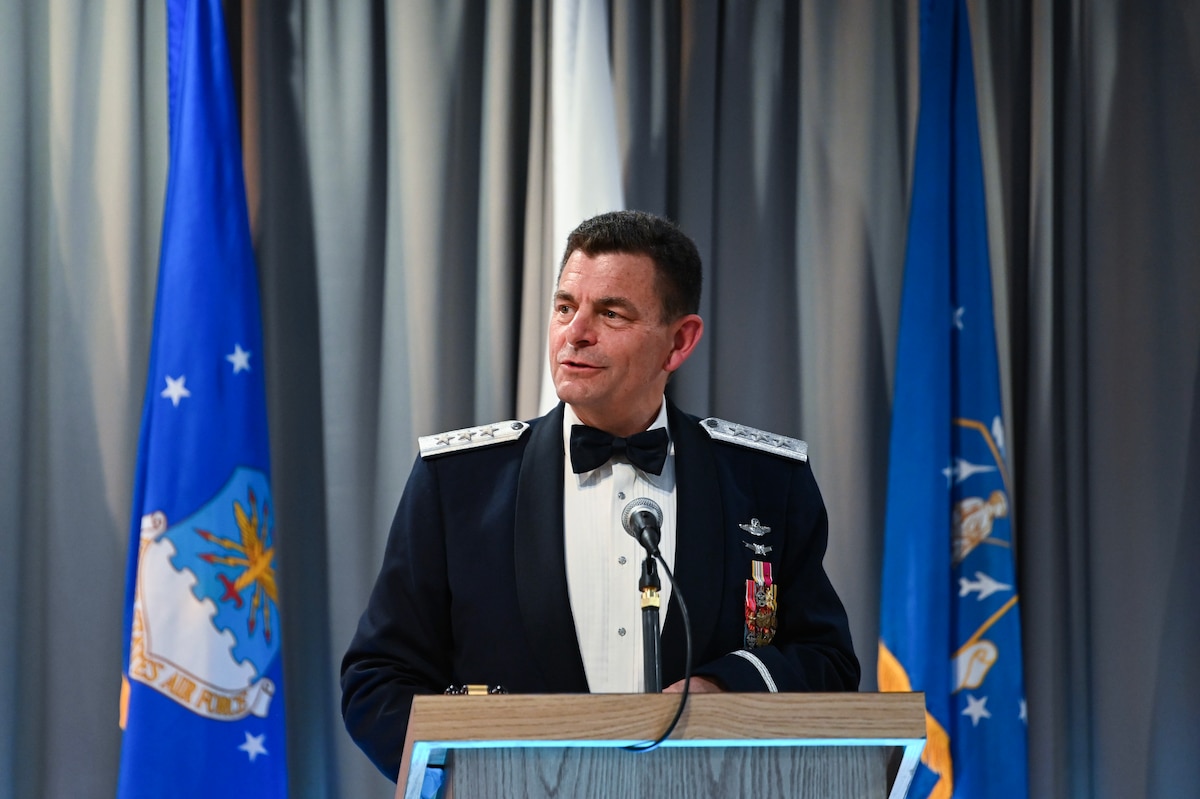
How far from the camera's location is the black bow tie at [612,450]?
7.30ft

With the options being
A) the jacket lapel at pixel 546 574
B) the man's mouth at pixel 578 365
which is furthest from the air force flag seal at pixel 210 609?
the man's mouth at pixel 578 365

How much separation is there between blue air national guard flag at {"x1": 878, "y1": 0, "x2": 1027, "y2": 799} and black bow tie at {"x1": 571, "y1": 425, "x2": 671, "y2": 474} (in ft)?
5.50

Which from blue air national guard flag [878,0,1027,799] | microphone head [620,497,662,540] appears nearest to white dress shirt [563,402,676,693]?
microphone head [620,497,662,540]

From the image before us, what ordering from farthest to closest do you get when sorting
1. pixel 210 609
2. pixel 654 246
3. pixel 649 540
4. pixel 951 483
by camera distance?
1. pixel 951 483
2. pixel 210 609
3. pixel 654 246
4. pixel 649 540

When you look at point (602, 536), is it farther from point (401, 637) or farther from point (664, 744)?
point (664, 744)

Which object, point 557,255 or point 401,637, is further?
point 557,255

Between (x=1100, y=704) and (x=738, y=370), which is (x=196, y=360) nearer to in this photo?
(x=738, y=370)

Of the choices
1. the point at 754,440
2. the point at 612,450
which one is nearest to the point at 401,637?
the point at 612,450

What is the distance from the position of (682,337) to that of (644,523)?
0.80 m

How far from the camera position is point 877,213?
4.10 m

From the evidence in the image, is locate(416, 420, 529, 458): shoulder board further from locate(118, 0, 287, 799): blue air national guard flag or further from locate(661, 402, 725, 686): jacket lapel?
locate(118, 0, 287, 799): blue air national guard flag

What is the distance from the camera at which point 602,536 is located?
2201mm

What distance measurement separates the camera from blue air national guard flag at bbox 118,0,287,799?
10.1 feet

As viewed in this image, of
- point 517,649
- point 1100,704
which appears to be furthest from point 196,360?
point 1100,704
